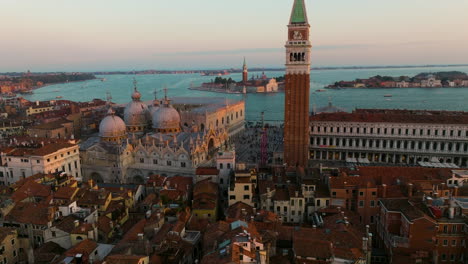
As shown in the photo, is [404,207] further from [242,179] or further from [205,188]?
[205,188]

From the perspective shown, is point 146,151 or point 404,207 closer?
point 404,207

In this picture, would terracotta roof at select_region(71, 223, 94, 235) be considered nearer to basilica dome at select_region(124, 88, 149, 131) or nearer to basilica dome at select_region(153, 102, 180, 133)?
basilica dome at select_region(153, 102, 180, 133)

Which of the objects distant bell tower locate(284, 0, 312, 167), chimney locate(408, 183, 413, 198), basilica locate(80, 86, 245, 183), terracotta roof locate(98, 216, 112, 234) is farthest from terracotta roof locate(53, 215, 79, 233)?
distant bell tower locate(284, 0, 312, 167)

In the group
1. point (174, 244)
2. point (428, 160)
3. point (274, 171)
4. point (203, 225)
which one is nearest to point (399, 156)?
point (428, 160)

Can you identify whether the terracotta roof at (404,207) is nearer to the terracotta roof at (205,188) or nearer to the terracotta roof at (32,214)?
the terracotta roof at (205,188)

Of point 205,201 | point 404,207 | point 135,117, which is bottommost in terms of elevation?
point 205,201

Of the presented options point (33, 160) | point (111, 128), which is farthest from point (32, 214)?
point (111, 128)

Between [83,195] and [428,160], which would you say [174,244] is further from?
[428,160]
